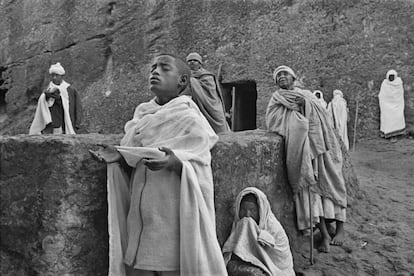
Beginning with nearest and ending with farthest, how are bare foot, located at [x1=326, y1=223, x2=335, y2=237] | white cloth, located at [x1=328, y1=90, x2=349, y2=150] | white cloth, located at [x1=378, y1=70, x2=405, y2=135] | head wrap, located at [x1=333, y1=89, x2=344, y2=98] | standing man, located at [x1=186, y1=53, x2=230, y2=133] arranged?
bare foot, located at [x1=326, y1=223, x2=335, y2=237] < standing man, located at [x1=186, y1=53, x2=230, y2=133] < white cloth, located at [x1=378, y1=70, x2=405, y2=135] < white cloth, located at [x1=328, y1=90, x2=349, y2=150] < head wrap, located at [x1=333, y1=89, x2=344, y2=98]

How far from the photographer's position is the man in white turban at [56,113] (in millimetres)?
6086

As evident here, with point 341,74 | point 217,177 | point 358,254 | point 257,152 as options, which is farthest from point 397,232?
point 341,74

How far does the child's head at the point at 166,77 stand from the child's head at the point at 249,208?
1278mm

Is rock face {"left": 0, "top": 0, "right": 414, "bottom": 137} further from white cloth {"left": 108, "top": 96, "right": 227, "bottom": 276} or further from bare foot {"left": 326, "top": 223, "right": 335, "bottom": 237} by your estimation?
white cloth {"left": 108, "top": 96, "right": 227, "bottom": 276}

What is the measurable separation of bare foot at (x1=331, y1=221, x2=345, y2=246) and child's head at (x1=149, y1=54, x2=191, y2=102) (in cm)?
258

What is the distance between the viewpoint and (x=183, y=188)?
8.04ft

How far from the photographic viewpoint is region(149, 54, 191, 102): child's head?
8.81ft

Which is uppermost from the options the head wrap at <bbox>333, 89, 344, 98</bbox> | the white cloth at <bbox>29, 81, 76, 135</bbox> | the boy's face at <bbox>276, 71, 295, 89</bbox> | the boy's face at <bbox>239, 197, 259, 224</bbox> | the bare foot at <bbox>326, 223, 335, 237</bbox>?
the head wrap at <bbox>333, 89, 344, 98</bbox>

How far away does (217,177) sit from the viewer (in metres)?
3.61

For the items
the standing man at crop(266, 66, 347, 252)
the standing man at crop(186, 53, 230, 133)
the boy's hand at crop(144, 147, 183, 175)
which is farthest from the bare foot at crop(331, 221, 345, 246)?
the boy's hand at crop(144, 147, 183, 175)

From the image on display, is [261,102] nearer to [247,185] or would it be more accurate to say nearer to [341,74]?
[341,74]

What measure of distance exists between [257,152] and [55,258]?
1996mm

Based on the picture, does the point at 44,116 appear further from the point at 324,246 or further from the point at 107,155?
the point at 107,155

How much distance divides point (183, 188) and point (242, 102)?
418 inches
